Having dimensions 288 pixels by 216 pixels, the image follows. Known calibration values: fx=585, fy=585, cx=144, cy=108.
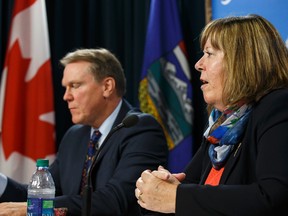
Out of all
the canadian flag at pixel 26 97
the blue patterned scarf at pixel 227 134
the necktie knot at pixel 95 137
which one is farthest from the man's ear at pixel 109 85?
the blue patterned scarf at pixel 227 134

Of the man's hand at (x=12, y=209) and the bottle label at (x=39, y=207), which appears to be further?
the man's hand at (x=12, y=209)

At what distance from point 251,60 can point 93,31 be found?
111 inches

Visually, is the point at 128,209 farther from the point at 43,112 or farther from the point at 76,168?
the point at 43,112

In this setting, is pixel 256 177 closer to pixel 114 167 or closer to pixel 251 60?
pixel 251 60

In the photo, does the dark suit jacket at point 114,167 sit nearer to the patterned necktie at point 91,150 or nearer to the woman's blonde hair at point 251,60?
the patterned necktie at point 91,150

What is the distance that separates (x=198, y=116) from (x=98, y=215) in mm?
1744

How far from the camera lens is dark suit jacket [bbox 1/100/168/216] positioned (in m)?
2.76

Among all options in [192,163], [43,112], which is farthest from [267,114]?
[43,112]

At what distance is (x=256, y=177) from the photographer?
192 centimetres

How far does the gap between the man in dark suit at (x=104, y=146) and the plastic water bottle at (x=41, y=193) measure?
13 cm

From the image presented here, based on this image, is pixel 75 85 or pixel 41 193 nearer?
pixel 41 193

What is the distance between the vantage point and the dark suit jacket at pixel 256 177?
1.82 m

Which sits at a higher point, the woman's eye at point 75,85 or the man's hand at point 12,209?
the woman's eye at point 75,85

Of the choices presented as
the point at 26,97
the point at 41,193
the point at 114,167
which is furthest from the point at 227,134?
the point at 26,97
